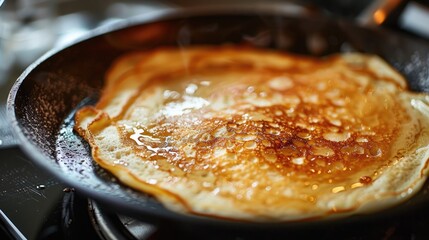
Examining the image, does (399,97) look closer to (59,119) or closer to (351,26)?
(351,26)

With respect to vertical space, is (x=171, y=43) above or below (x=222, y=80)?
above

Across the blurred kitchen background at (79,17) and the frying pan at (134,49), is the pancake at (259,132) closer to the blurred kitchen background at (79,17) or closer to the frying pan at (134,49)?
the frying pan at (134,49)

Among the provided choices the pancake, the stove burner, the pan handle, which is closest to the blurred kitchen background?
the pan handle

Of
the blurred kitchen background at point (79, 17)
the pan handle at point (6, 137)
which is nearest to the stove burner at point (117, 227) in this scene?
the pan handle at point (6, 137)

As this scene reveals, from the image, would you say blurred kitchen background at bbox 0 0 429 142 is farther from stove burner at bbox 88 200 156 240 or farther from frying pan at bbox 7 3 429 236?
stove burner at bbox 88 200 156 240

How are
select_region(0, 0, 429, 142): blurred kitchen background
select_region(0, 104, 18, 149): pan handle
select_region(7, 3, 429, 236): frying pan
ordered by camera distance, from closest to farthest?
select_region(7, 3, 429, 236): frying pan
select_region(0, 104, 18, 149): pan handle
select_region(0, 0, 429, 142): blurred kitchen background

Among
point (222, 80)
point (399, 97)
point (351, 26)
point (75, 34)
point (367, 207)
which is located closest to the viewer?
point (367, 207)

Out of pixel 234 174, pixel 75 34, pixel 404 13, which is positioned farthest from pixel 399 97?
pixel 75 34

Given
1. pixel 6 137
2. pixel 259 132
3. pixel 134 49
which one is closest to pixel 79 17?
pixel 134 49
